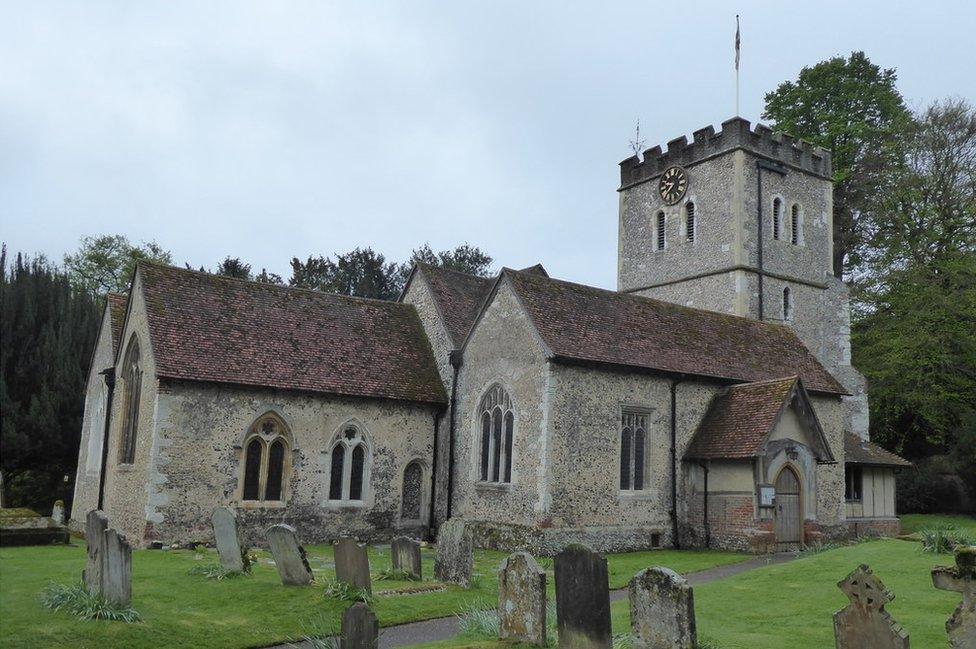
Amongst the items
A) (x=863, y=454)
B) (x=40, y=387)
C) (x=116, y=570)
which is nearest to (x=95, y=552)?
(x=116, y=570)

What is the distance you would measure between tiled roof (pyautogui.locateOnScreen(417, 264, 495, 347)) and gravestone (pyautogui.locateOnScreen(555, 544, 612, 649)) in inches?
603

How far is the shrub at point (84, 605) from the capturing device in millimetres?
10742

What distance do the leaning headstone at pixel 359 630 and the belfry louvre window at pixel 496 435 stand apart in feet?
42.2

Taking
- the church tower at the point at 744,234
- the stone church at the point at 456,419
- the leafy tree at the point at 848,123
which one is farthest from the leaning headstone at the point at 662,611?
the leafy tree at the point at 848,123

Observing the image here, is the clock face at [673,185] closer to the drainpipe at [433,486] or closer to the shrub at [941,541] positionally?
the drainpipe at [433,486]

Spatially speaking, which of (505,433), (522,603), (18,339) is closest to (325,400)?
(505,433)

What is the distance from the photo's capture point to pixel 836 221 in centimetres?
4572

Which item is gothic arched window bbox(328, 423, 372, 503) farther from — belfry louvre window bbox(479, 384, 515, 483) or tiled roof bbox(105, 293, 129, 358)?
tiled roof bbox(105, 293, 129, 358)

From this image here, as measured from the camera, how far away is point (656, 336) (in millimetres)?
24047

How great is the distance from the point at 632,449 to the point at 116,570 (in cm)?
1393

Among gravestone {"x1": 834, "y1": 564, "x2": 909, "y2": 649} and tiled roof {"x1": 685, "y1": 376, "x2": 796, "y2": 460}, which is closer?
gravestone {"x1": 834, "y1": 564, "x2": 909, "y2": 649}

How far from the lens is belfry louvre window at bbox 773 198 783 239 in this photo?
111 feet

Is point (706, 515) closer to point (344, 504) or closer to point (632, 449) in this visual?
point (632, 449)

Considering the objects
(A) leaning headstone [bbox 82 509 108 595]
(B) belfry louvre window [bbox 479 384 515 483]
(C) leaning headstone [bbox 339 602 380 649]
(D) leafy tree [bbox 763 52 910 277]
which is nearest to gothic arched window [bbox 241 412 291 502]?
(B) belfry louvre window [bbox 479 384 515 483]
